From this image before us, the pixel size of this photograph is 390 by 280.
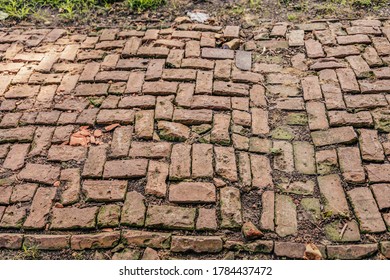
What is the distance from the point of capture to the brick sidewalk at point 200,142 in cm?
258

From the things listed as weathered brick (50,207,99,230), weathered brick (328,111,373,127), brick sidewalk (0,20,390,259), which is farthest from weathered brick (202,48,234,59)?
weathered brick (50,207,99,230)

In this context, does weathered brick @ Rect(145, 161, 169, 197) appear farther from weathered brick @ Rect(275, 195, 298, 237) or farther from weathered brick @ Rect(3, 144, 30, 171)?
weathered brick @ Rect(3, 144, 30, 171)

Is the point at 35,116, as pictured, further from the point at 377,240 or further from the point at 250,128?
the point at 377,240

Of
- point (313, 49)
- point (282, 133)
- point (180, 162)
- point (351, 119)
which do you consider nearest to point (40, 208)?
point (180, 162)

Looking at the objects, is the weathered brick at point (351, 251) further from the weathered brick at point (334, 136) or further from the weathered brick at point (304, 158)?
the weathered brick at point (334, 136)

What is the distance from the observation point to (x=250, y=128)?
3.21m

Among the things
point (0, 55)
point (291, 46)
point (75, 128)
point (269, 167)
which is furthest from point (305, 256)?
point (0, 55)

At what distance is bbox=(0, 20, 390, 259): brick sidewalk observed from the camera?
2.58 meters

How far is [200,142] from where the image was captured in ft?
10.2

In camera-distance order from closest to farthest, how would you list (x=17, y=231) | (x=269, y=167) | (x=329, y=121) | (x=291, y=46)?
1. (x=17, y=231)
2. (x=269, y=167)
3. (x=329, y=121)
4. (x=291, y=46)

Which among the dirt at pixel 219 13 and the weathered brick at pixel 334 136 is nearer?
the weathered brick at pixel 334 136

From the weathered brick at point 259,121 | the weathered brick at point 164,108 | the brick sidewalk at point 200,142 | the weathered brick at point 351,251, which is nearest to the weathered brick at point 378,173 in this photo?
the brick sidewalk at point 200,142

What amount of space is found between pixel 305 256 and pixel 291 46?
227 centimetres

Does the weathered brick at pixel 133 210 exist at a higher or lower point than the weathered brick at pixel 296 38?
lower
